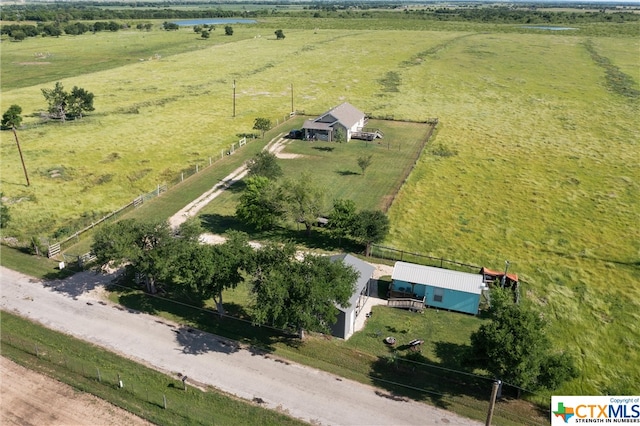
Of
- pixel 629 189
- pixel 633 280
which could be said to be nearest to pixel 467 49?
pixel 629 189

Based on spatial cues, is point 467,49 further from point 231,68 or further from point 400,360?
point 400,360

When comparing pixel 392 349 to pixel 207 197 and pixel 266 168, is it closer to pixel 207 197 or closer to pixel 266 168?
pixel 266 168

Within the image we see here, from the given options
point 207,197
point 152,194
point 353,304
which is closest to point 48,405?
point 353,304

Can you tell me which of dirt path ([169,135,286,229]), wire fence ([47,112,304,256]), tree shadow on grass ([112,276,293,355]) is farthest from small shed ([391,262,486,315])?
wire fence ([47,112,304,256])

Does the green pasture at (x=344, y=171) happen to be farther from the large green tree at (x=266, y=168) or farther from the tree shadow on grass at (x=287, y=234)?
the large green tree at (x=266, y=168)

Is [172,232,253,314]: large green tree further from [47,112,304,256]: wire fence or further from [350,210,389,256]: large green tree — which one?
[47,112,304,256]: wire fence

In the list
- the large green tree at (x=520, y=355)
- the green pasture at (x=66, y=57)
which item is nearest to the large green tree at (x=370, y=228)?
the large green tree at (x=520, y=355)
